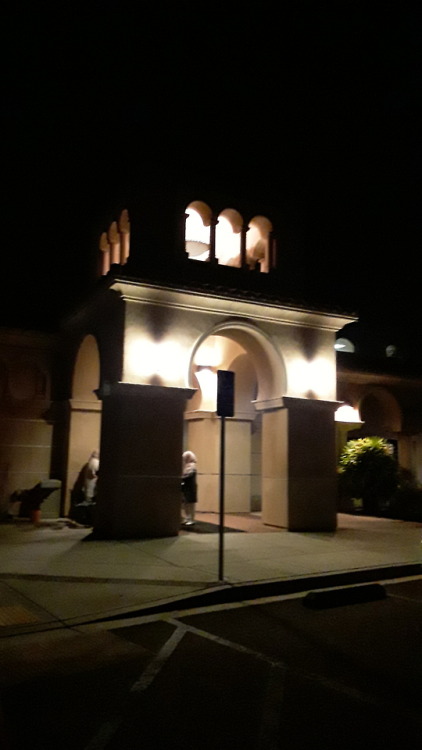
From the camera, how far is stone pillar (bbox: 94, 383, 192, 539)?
1263cm

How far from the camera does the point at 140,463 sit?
42.1 ft

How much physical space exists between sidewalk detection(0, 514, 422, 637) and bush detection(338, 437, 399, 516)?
9.86 feet

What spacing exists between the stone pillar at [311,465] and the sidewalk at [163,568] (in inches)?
24.2

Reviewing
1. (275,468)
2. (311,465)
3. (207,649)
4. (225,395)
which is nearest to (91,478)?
(275,468)

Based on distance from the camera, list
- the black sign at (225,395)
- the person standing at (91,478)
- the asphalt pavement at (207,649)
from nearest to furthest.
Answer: the asphalt pavement at (207,649), the black sign at (225,395), the person standing at (91,478)

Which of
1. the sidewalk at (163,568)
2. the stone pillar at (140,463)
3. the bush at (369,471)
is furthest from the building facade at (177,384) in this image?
the bush at (369,471)

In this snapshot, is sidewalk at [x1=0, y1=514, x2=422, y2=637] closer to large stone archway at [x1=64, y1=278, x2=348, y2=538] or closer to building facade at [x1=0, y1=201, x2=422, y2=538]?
large stone archway at [x1=64, y1=278, x2=348, y2=538]

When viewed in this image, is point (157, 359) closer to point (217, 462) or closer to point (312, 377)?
point (312, 377)

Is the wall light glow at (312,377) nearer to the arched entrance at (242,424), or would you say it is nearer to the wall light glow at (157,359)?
the arched entrance at (242,424)

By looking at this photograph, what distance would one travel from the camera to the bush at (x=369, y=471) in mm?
17328

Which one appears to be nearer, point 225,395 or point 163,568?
point 225,395

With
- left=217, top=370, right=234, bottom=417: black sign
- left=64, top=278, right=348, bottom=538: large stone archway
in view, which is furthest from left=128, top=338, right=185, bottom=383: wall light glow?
left=217, top=370, right=234, bottom=417: black sign

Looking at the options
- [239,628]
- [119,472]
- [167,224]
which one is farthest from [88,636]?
[167,224]

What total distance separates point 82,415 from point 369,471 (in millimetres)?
8073
